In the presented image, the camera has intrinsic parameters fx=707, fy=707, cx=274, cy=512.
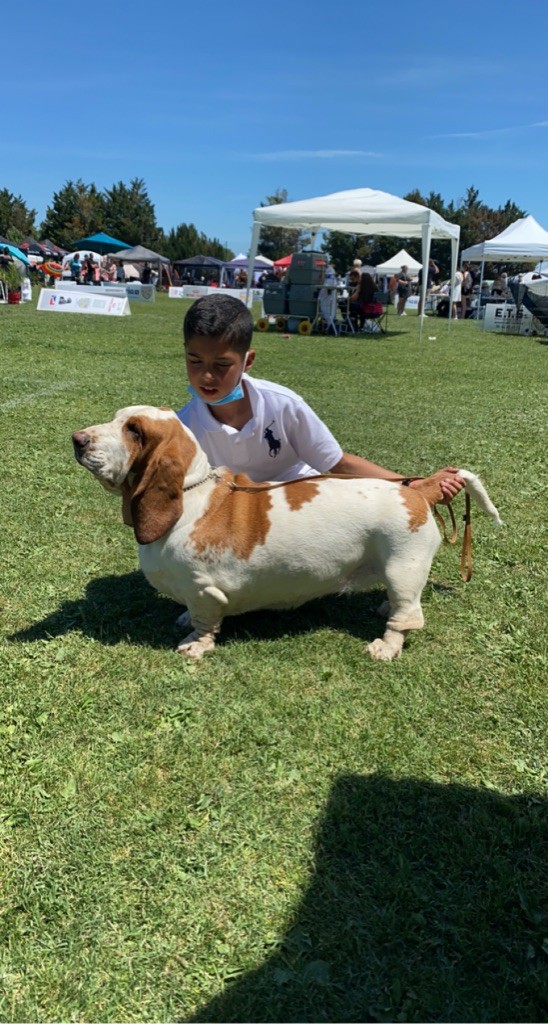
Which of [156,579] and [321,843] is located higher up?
[156,579]

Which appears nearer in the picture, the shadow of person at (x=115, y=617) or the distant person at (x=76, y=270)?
the shadow of person at (x=115, y=617)

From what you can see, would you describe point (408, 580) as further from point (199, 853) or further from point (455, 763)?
point (199, 853)

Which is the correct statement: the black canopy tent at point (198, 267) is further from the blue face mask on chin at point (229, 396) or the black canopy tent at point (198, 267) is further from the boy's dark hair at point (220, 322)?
the boy's dark hair at point (220, 322)

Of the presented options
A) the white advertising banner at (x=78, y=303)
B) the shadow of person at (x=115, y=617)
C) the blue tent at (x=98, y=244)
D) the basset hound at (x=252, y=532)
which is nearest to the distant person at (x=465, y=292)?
the white advertising banner at (x=78, y=303)

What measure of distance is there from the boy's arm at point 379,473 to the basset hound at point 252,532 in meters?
0.12

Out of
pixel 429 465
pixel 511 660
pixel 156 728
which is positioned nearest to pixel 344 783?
pixel 156 728

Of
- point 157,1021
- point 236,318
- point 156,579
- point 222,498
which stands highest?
point 236,318

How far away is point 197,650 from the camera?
3283 mm

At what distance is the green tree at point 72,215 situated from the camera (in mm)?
71000

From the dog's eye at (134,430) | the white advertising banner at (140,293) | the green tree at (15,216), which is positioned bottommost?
the dog's eye at (134,430)

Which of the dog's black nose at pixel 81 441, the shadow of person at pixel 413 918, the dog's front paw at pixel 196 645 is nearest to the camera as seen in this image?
the shadow of person at pixel 413 918

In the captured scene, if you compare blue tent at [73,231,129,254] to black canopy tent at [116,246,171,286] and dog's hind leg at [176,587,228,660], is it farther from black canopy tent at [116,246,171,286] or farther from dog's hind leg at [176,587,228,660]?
dog's hind leg at [176,587,228,660]

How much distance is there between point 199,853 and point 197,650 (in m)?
1.16

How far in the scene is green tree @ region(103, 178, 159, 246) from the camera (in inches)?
2879
